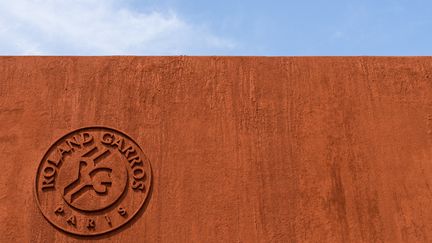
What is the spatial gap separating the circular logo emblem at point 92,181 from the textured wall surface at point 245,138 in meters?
0.09

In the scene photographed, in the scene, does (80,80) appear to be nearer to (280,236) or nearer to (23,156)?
(23,156)

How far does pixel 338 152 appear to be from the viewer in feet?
18.3

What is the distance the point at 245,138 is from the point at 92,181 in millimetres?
1525

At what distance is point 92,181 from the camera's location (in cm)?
536

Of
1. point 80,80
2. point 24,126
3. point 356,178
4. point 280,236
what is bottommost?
point 280,236

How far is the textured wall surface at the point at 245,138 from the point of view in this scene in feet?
17.4

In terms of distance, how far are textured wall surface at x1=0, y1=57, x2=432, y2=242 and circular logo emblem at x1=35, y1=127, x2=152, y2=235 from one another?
0.09 m

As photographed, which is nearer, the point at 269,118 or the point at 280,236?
the point at 280,236

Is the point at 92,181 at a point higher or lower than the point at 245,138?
lower

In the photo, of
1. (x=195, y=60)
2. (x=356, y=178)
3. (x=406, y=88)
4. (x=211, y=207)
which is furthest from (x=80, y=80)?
(x=406, y=88)

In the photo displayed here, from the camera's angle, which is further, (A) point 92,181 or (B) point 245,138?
(B) point 245,138

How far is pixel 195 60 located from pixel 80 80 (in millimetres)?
1189

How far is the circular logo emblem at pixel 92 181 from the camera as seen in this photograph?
5234 mm

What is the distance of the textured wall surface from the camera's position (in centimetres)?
530
